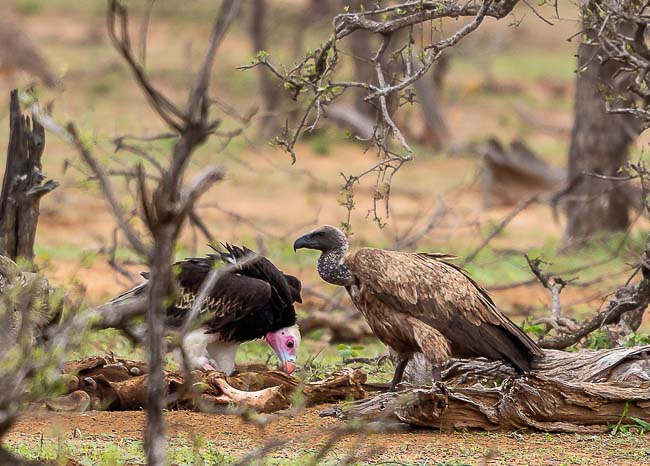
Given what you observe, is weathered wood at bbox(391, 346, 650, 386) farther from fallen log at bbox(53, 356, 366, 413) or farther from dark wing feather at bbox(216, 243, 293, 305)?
dark wing feather at bbox(216, 243, 293, 305)

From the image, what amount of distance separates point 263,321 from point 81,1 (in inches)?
1044

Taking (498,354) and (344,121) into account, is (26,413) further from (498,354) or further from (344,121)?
(344,121)

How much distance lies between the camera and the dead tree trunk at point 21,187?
6.46 m

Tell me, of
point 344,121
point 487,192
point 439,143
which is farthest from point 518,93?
point 487,192

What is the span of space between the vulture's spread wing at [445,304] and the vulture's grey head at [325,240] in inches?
10.6

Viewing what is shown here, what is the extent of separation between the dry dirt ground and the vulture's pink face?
0.88m

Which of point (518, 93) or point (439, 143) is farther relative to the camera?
point (518, 93)

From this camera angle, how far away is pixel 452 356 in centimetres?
574

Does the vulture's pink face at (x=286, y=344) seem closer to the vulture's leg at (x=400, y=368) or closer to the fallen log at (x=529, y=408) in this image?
the vulture's leg at (x=400, y=368)

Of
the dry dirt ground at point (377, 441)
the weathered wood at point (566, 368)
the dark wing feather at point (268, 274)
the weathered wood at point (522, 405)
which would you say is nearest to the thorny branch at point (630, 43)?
the weathered wood at point (566, 368)

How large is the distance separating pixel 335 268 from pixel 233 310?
65 centimetres

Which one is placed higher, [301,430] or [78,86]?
[78,86]

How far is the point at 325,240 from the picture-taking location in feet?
19.5

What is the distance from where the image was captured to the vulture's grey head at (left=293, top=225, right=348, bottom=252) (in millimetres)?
5934
